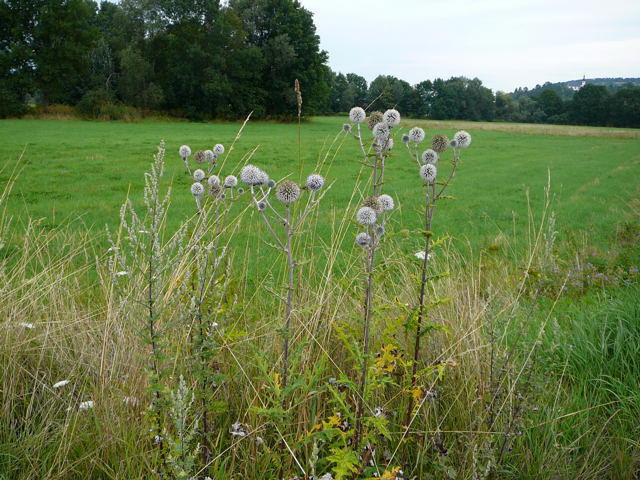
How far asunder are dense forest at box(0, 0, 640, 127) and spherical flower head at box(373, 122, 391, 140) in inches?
1526

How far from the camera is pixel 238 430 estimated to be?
7.32ft

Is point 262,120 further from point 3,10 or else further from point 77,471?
point 77,471

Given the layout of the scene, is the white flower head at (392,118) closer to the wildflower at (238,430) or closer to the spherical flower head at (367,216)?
the spherical flower head at (367,216)

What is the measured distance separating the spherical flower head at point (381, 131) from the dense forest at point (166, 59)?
38770mm

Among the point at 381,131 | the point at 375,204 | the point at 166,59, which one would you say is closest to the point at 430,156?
the point at 381,131

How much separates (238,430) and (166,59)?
50682 millimetres

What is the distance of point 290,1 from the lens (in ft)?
164

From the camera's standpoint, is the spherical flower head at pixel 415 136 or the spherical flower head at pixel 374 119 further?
the spherical flower head at pixel 415 136

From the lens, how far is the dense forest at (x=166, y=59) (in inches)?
1625

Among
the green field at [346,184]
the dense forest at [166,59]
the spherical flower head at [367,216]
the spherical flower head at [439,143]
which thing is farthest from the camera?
the dense forest at [166,59]

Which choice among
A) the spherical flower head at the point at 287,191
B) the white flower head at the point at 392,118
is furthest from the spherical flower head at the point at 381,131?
the spherical flower head at the point at 287,191

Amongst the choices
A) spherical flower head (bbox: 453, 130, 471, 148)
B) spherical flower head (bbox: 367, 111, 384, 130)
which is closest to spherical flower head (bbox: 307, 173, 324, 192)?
spherical flower head (bbox: 367, 111, 384, 130)

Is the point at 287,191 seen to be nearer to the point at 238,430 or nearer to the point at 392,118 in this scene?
the point at 392,118

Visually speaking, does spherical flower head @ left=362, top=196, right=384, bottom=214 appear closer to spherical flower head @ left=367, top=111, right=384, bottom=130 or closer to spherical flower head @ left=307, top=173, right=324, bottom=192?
spherical flower head @ left=307, top=173, right=324, bottom=192
